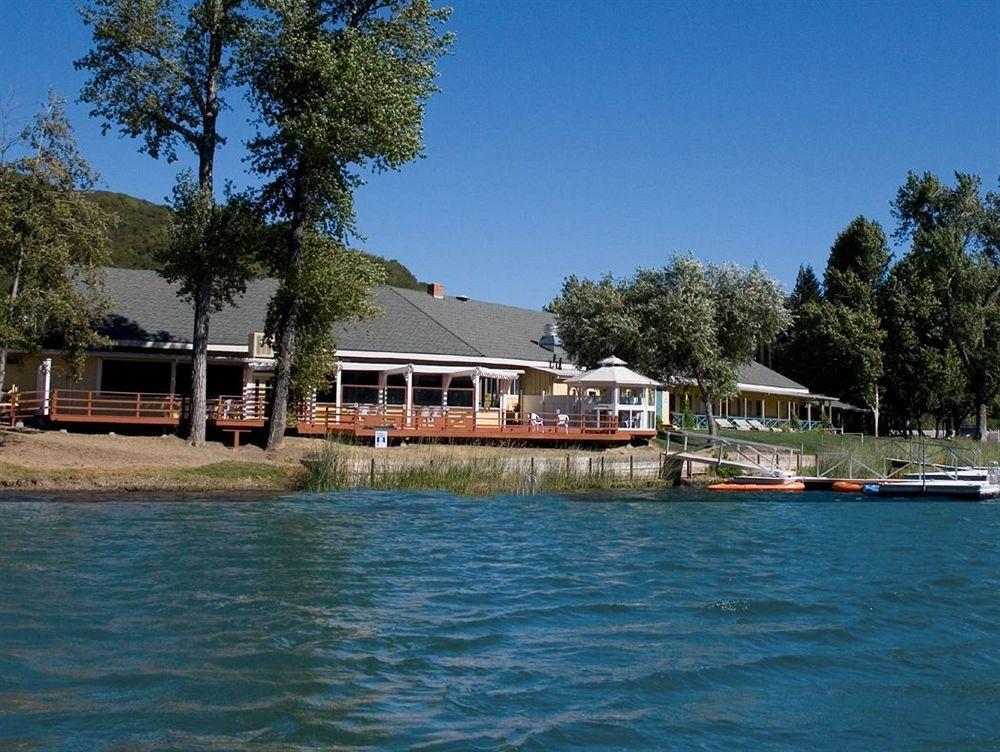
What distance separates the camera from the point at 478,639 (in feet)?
34.8

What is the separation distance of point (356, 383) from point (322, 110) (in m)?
13.3

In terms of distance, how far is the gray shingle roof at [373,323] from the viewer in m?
36.9

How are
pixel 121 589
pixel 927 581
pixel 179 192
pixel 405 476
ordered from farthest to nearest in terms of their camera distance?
1. pixel 179 192
2. pixel 405 476
3. pixel 927 581
4. pixel 121 589

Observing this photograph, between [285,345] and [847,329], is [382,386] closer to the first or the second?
[285,345]

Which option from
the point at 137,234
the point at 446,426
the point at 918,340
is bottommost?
the point at 446,426

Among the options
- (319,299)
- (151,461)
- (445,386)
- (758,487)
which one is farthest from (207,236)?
(758,487)

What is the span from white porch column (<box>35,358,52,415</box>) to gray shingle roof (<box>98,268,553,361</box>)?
2539mm

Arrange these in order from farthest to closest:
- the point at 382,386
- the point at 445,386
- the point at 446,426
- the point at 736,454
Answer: the point at 445,386
the point at 382,386
the point at 736,454
the point at 446,426

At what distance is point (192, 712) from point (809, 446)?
37869 mm

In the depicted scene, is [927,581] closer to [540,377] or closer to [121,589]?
[121,589]

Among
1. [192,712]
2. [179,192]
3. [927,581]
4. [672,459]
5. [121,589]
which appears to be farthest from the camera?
[672,459]

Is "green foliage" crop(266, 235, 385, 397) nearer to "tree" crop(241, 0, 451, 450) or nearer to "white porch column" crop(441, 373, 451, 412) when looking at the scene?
"tree" crop(241, 0, 451, 450)

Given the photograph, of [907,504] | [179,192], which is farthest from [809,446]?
[179,192]

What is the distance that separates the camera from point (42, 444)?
27.9 m
